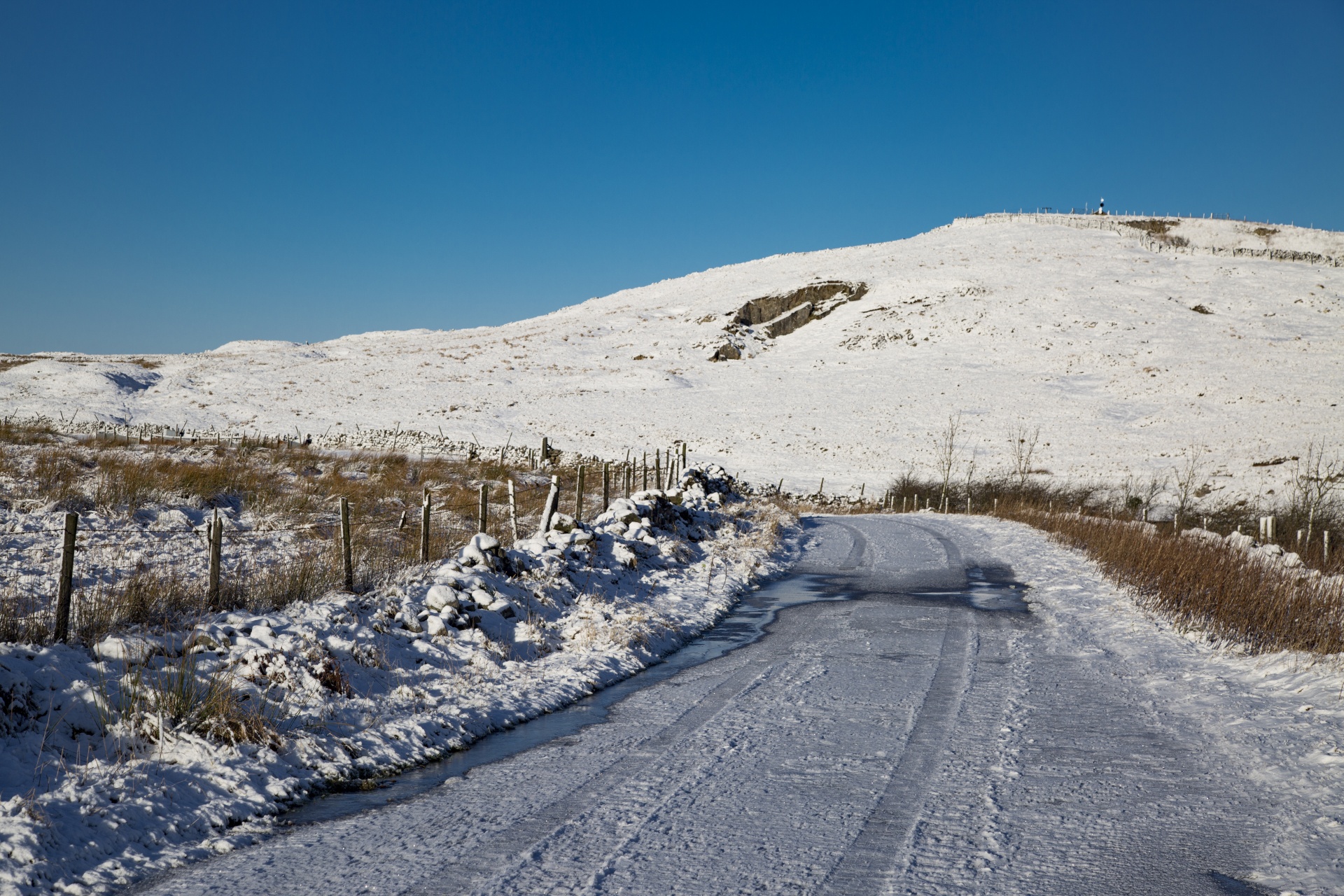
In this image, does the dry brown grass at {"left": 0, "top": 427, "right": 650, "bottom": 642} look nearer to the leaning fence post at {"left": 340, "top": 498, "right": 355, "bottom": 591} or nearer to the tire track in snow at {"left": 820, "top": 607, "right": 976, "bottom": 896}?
the leaning fence post at {"left": 340, "top": 498, "right": 355, "bottom": 591}

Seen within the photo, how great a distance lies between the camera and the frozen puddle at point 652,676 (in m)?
5.80

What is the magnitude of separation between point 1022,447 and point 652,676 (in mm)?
51416

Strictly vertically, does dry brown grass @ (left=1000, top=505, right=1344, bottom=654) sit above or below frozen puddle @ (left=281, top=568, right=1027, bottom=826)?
above

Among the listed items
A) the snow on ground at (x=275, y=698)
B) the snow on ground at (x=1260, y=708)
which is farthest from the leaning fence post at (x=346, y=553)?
the snow on ground at (x=1260, y=708)

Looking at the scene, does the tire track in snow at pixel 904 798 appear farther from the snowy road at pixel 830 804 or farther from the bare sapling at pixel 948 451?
the bare sapling at pixel 948 451

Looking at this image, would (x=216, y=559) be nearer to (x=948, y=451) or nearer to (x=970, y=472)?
(x=970, y=472)

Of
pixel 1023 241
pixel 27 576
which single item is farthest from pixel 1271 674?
pixel 1023 241

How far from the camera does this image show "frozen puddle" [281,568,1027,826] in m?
5.80

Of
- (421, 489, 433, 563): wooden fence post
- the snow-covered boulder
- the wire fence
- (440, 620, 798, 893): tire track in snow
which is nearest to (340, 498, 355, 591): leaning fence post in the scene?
the wire fence

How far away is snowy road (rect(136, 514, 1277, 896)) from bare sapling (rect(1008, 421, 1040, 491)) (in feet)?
131

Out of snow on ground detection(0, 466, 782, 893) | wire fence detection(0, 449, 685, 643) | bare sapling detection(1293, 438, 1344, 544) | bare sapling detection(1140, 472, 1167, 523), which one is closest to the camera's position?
snow on ground detection(0, 466, 782, 893)

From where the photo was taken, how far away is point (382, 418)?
61.6 metres

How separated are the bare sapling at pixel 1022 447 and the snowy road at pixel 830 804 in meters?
40.0

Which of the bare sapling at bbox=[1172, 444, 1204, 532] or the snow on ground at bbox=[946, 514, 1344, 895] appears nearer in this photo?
the snow on ground at bbox=[946, 514, 1344, 895]
